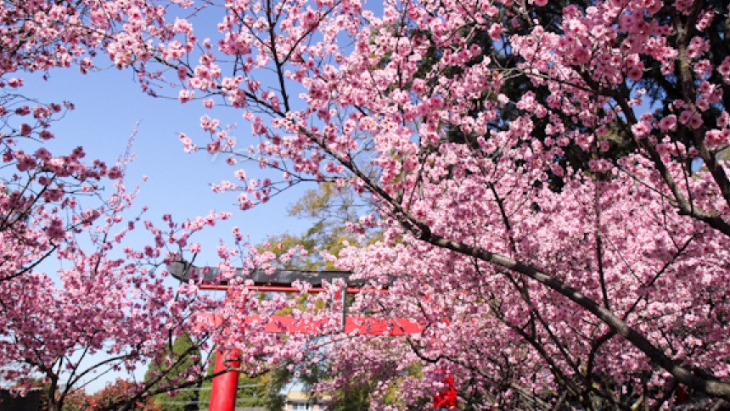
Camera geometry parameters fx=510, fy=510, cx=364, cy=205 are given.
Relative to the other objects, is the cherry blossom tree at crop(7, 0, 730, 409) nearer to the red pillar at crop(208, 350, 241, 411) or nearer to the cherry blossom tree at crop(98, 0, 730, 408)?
the cherry blossom tree at crop(98, 0, 730, 408)

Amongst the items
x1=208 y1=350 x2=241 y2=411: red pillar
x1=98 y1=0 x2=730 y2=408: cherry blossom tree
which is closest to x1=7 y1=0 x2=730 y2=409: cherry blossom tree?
x1=98 y1=0 x2=730 y2=408: cherry blossom tree

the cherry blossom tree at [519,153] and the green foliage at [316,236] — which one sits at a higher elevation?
the green foliage at [316,236]

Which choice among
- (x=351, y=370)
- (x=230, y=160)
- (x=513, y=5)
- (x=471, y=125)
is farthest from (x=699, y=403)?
(x=230, y=160)

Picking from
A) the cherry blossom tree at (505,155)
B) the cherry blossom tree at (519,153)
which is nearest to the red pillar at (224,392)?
the cherry blossom tree at (505,155)

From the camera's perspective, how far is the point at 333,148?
380 centimetres

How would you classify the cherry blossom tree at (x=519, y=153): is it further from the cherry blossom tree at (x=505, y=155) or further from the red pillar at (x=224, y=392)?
the red pillar at (x=224, y=392)

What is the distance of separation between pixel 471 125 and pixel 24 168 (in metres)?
3.56

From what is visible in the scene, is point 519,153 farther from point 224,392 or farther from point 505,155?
point 224,392

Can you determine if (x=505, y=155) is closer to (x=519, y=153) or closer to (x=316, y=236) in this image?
(x=519, y=153)

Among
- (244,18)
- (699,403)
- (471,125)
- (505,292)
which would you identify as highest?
(244,18)

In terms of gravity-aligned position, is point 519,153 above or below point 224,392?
above

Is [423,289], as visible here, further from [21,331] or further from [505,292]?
[21,331]

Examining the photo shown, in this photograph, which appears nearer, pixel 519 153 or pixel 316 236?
pixel 519 153

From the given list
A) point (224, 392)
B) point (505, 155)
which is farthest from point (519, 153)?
point (224, 392)
